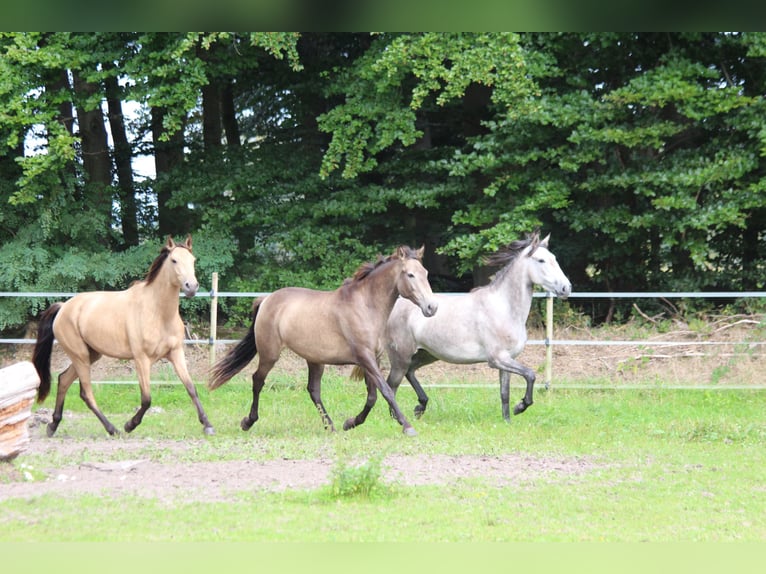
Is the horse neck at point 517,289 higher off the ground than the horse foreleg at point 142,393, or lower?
higher

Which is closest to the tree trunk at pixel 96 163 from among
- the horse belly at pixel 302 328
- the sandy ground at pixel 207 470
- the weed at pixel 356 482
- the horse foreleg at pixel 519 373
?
the sandy ground at pixel 207 470

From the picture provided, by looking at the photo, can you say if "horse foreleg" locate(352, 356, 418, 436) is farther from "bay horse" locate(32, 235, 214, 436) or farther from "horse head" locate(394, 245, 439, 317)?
"bay horse" locate(32, 235, 214, 436)

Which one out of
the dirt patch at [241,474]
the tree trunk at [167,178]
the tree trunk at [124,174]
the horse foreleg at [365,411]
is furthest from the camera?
the tree trunk at [124,174]

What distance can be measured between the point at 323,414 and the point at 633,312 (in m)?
7.65

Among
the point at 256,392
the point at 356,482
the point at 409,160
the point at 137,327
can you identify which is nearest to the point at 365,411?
the point at 256,392

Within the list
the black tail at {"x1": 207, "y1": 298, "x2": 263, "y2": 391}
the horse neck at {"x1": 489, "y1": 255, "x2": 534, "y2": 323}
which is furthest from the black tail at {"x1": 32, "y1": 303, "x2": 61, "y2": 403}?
the horse neck at {"x1": 489, "y1": 255, "x2": 534, "y2": 323}

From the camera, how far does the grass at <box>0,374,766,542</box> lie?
16.6ft

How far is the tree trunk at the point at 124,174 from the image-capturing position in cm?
1725

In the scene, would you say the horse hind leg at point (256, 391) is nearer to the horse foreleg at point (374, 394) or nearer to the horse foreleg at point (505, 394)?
the horse foreleg at point (374, 394)

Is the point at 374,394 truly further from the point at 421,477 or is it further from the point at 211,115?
the point at 211,115

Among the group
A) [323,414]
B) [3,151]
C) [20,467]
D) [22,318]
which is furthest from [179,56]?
[20,467]

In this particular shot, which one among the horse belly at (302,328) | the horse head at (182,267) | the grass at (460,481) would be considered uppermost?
the horse head at (182,267)

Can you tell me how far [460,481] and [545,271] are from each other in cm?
355

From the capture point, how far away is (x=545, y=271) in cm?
945
